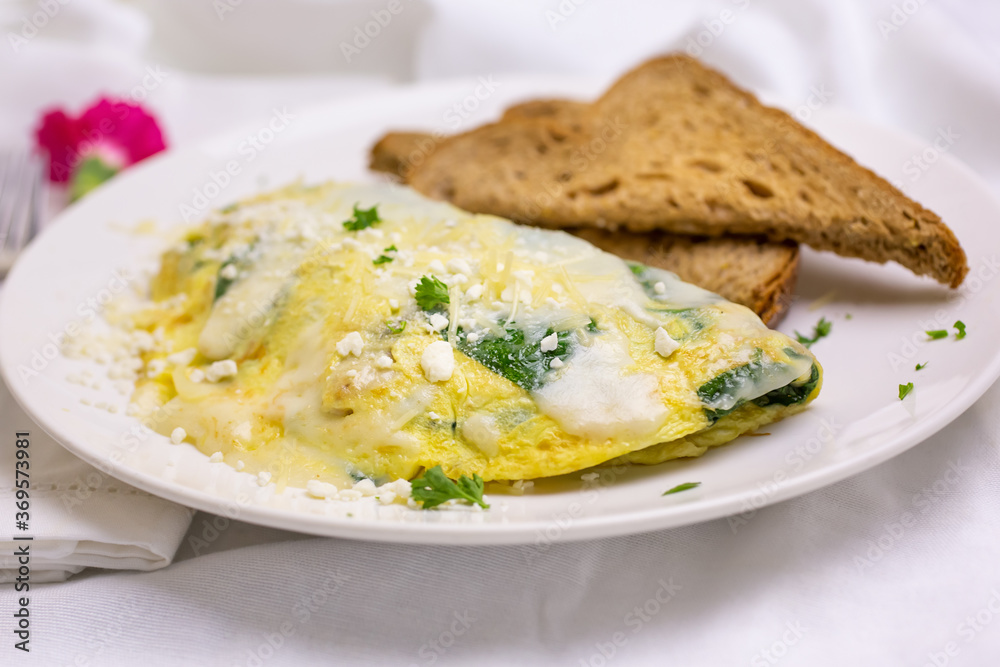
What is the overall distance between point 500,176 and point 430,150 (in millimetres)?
649

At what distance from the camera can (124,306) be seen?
13.6 ft

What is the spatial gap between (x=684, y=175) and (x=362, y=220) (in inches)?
60.8

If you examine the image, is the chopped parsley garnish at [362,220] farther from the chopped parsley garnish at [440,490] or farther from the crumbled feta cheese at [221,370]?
the chopped parsley garnish at [440,490]

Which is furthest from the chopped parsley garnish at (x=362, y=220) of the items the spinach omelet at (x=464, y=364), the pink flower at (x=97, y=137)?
the pink flower at (x=97, y=137)

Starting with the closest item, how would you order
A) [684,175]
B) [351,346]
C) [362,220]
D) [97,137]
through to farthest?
[351,346] < [362,220] < [684,175] < [97,137]

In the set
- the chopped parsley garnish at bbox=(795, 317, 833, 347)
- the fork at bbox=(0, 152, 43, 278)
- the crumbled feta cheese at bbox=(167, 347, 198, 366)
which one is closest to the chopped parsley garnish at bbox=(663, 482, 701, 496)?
the chopped parsley garnish at bbox=(795, 317, 833, 347)

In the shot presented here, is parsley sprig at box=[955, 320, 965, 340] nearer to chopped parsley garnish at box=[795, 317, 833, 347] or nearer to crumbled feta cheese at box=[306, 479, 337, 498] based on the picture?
chopped parsley garnish at box=[795, 317, 833, 347]

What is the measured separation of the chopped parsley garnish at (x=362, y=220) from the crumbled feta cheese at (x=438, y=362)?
928 mm

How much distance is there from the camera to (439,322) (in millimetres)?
3121

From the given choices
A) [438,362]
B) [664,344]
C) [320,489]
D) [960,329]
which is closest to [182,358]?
[320,489]

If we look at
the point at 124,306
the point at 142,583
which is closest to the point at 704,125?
the point at 124,306

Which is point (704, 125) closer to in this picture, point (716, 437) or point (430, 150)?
point (430, 150)

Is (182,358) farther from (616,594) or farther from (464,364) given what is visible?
(616,594)

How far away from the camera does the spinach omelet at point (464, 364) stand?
113 inches
